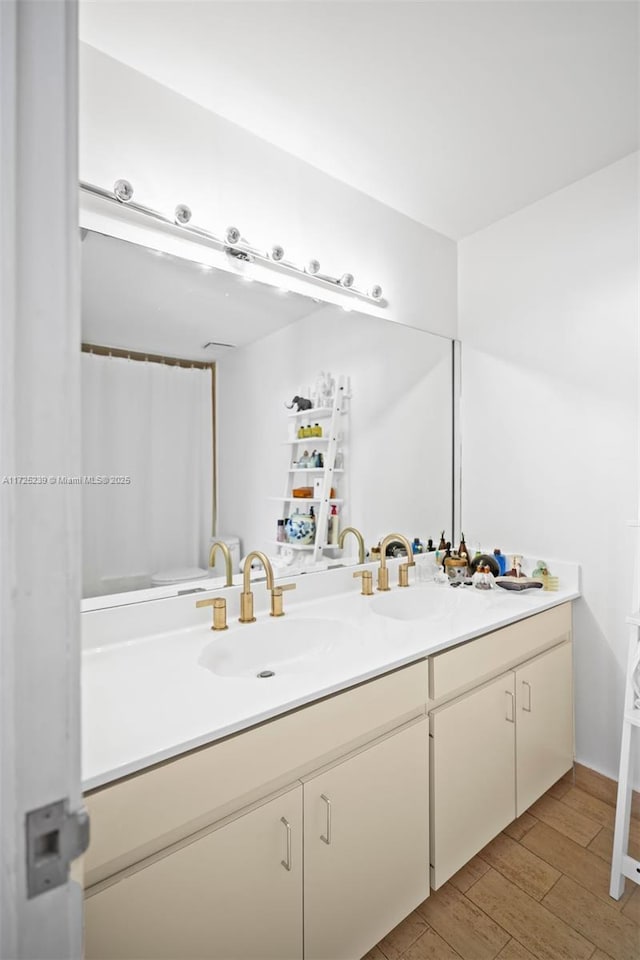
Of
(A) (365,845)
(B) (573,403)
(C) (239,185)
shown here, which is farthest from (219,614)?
(B) (573,403)

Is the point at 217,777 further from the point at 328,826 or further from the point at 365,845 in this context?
the point at 365,845

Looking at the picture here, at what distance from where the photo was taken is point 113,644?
4.39ft

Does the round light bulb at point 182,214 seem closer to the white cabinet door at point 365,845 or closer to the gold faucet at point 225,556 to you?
the gold faucet at point 225,556

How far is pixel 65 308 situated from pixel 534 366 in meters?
2.14

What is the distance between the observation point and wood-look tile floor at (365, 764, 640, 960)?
50.3 inches

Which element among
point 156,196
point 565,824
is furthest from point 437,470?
point 156,196

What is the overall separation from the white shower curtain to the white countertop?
0.14 metres

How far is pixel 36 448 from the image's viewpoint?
1.41 feet

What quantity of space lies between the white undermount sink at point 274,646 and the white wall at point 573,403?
3.76 feet

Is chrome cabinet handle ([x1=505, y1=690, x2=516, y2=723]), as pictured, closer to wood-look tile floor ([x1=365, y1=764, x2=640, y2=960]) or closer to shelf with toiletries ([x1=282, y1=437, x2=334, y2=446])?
wood-look tile floor ([x1=365, y1=764, x2=640, y2=960])

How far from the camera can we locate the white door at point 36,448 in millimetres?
418

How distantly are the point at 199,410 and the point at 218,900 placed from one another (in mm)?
1238

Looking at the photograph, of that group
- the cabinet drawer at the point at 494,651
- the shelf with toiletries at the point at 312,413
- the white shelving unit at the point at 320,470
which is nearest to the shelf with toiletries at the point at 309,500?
the white shelving unit at the point at 320,470

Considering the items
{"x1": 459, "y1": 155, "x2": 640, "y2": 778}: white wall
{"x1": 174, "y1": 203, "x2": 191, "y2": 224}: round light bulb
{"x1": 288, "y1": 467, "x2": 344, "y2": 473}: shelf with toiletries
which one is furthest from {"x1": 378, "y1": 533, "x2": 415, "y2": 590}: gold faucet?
{"x1": 174, "y1": 203, "x2": 191, "y2": 224}: round light bulb
